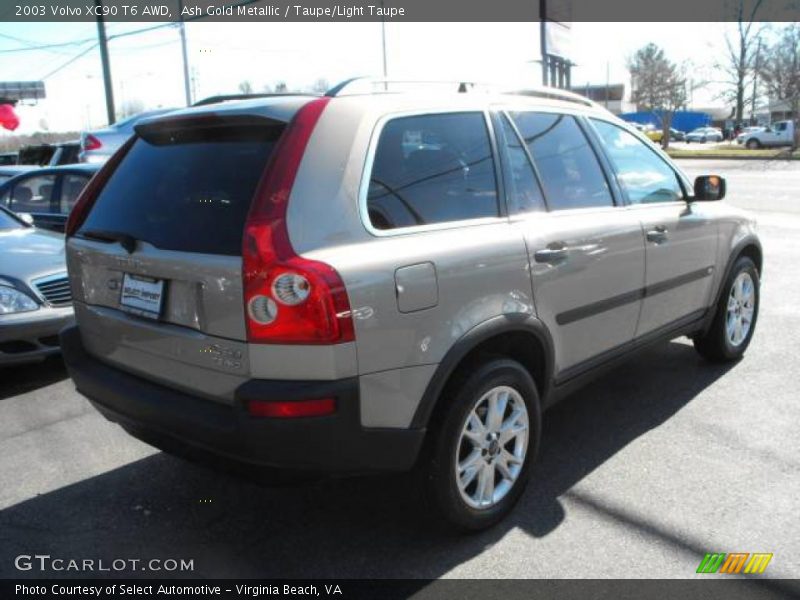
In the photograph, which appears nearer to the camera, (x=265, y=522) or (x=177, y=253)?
(x=177, y=253)

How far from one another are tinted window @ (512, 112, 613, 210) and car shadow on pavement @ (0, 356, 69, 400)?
3.82m

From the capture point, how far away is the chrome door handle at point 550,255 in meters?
3.10

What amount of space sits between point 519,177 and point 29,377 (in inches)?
158

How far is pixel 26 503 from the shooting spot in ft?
10.9

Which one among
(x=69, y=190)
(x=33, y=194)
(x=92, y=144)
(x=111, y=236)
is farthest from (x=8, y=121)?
(x=111, y=236)

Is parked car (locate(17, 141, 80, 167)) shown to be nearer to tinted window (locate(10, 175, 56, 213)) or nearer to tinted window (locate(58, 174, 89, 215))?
tinted window (locate(10, 175, 56, 213))

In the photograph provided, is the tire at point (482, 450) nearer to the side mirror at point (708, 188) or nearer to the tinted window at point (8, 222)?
the side mirror at point (708, 188)

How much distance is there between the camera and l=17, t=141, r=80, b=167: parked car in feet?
45.2

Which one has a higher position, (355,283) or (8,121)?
(8,121)

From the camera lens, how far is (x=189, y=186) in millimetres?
2781

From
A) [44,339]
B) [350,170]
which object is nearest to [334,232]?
[350,170]

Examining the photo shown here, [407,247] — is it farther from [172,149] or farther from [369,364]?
[172,149]

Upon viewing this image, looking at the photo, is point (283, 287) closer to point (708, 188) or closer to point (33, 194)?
point (708, 188)

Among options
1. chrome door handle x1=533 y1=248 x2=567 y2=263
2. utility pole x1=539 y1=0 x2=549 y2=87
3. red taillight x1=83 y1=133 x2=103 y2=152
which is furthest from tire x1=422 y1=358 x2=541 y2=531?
utility pole x1=539 y1=0 x2=549 y2=87
